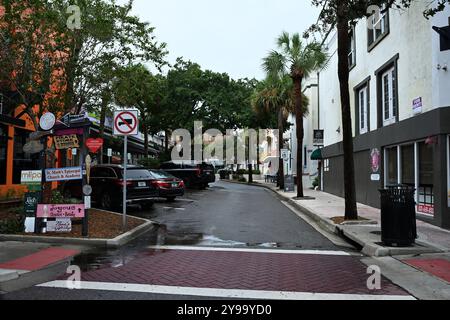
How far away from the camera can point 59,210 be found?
32.6 ft

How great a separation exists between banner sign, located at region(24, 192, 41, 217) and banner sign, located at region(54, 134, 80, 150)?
125 cm

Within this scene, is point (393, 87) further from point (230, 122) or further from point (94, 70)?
point (230, 122)

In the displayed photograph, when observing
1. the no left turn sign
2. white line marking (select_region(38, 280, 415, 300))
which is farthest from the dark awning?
white line marking (select_region(38, 280, 415, 300))

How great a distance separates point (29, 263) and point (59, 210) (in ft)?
8.76

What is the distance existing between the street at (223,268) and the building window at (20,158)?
869 centimetres

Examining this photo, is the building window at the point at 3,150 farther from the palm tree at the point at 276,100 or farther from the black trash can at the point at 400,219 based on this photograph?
the palm tree at the point at 276,100

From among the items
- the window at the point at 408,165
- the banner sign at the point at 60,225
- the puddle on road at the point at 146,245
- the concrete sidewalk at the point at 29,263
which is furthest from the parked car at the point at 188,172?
the concrete sidewalk at the point at 29,263

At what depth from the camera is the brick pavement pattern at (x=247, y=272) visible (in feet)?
20.4

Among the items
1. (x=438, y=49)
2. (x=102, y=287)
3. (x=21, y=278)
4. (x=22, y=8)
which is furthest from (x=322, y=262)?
(x=22, y=8)

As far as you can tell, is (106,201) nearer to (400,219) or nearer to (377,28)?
(400,219)

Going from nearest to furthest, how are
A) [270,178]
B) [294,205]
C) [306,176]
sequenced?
1. [294,205]
2. [306,176]
3. [270,178]

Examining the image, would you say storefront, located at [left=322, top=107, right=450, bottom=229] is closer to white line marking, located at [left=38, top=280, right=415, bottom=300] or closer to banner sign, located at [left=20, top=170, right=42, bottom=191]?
white line marking, located at [left=38, top=280, right=415, bottom=300]

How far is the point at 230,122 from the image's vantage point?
34.3 metres
